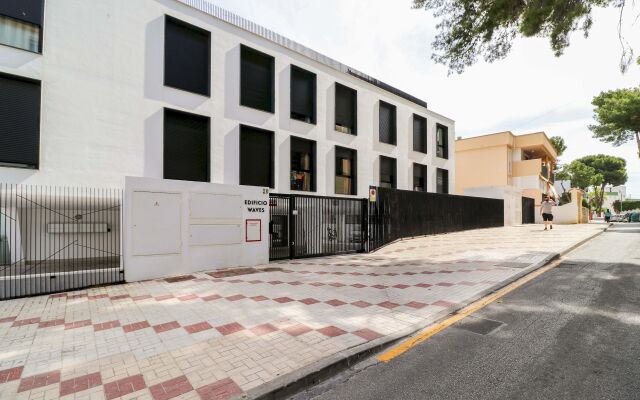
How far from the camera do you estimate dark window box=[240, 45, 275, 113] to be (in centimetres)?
1220

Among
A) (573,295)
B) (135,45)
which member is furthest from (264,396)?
(135,45)

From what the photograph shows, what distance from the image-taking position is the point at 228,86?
11586 mm

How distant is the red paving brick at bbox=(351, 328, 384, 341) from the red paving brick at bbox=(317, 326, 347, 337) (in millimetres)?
189

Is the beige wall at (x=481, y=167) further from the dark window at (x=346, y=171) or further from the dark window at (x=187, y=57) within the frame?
the dark window at (x=187, y=57)

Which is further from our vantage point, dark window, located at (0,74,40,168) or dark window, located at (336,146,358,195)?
dark window, located at (336,146,358,195)

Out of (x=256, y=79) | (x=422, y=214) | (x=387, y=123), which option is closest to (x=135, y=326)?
(x=256, y=79)

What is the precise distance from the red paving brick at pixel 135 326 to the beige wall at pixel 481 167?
1142 inches

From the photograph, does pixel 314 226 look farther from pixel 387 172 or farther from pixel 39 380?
pixel 387 172

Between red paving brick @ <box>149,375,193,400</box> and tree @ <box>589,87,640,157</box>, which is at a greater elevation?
tree @ <box>589,87,640,157</box>

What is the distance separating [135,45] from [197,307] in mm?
8952

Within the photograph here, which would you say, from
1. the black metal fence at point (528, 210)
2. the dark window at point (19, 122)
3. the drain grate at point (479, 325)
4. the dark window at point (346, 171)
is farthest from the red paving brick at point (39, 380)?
the black metal fence at point (528, 210)

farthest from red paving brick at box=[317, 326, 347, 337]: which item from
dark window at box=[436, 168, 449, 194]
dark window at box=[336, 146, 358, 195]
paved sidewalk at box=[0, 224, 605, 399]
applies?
dark window at box=[436, 168, 449, 194]

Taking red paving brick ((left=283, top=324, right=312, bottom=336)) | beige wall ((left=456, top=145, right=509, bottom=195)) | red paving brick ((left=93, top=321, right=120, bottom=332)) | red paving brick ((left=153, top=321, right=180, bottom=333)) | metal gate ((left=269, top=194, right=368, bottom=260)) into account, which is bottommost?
red paving brick ((left=93, top=321, right=120, bottom=332))

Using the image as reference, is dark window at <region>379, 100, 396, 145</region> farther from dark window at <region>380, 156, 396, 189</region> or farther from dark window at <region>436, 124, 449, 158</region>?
dark window at <region>436, 124, 449, 158</region>
